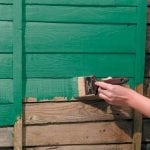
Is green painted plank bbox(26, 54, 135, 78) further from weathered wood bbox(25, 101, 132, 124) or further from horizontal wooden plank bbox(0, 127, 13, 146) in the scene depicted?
horizontal wooden plank bbox(0, 127, 13, 146)

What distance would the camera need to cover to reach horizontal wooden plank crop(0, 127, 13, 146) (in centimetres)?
251

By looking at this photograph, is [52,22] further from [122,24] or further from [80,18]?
[122,24]

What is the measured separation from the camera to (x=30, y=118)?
2506 millimetres

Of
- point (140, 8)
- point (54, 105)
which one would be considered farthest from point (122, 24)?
point (54, 105)

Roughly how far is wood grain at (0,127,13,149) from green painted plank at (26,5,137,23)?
0.60 metres

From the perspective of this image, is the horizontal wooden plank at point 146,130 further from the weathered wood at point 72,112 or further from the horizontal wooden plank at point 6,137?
the horizontal wooden plank at point 6,137

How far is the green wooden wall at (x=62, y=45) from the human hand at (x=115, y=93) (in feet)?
0.80

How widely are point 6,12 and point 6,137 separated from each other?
672 millimetres

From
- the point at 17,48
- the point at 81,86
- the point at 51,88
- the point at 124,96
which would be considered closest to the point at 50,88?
the point at 51,88

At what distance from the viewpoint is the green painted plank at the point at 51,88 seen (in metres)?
2.47

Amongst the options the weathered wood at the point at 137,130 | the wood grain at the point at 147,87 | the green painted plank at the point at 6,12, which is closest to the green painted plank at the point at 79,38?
the green painted plank at the point at 6,12

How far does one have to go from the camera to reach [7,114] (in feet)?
8.08

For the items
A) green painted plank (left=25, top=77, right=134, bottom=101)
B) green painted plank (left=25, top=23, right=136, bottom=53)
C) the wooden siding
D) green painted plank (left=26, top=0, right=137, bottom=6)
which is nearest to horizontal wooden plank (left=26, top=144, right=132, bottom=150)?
the wooden siding

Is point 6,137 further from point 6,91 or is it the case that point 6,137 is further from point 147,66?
point 147,66
